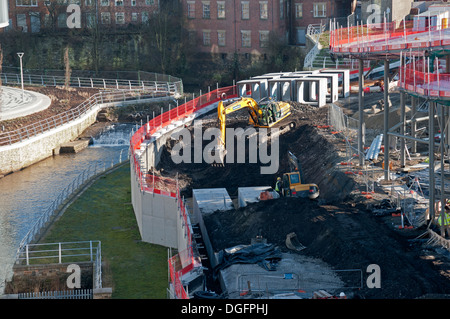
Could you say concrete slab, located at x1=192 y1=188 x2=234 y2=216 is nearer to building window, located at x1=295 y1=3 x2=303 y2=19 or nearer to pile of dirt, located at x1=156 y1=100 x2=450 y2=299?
pile of dirt, located at x1=156 y1=100 x2=450 y2=299

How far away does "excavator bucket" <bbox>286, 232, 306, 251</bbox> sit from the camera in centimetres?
3253

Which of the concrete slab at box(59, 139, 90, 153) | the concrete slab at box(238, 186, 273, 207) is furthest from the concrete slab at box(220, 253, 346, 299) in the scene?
the concrete slab at box(59, 139, 90, 153)

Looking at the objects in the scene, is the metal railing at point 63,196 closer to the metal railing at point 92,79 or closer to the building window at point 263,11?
the metal railing at point 92,79

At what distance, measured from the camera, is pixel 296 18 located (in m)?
78.9

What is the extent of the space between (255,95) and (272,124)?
10.1m

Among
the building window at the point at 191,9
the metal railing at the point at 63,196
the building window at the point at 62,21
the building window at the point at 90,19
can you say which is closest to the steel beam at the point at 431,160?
Answer: the metal railing at the point at 63,196

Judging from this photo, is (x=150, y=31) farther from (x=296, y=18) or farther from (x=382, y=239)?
(x=382, y=239)

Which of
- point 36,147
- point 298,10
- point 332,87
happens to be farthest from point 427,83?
point 298,10

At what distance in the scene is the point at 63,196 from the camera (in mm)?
45344

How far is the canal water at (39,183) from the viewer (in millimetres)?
39875

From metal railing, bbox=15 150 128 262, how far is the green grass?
636 millimetres

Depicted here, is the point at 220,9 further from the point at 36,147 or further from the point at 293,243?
the point at 293,243

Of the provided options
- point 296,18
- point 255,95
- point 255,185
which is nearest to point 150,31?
point 296,18

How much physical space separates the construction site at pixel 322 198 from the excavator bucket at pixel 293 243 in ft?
0.15
